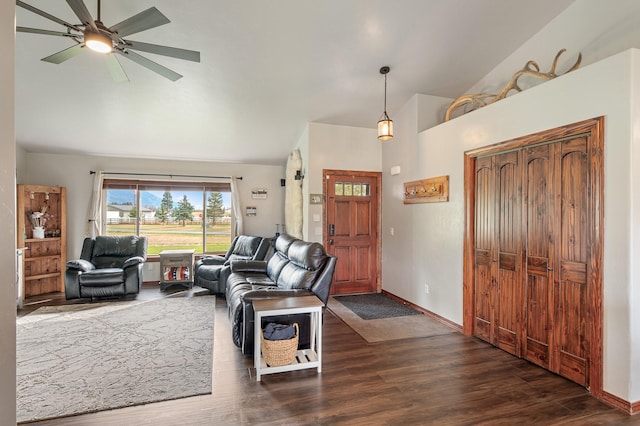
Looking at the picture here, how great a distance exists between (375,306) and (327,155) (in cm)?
249

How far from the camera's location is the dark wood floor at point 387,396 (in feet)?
6.72

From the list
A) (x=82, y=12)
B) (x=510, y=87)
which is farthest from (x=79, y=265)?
(x=510, y=87)

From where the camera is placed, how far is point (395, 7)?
2.94 meters

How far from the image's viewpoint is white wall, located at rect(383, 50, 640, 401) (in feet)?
7.09

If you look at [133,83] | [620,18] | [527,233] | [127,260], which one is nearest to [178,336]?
[127,260]

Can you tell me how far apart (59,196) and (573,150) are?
732 cm

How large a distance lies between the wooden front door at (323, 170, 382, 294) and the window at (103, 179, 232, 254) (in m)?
2.49

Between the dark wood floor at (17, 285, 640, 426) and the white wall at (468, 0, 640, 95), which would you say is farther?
the white wall at (468, 0, 640, 95)

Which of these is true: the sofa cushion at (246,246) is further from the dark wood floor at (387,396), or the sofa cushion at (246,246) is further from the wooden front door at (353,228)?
the dark wood floor at (387,396)

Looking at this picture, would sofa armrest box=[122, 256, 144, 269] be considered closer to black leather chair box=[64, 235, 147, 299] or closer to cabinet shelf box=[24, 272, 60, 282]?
black leather chair box=[64, 235, 147, 299]

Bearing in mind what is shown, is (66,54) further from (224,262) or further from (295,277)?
(224,262)

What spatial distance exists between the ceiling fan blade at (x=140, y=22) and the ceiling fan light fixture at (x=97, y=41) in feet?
0.29

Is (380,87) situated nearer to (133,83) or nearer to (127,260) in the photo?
(133,83)

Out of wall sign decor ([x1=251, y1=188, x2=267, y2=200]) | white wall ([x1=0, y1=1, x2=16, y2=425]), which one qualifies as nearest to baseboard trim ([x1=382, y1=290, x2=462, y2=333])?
wall sign decor ([x1=251, y1=188, x2=267, y2=200])
